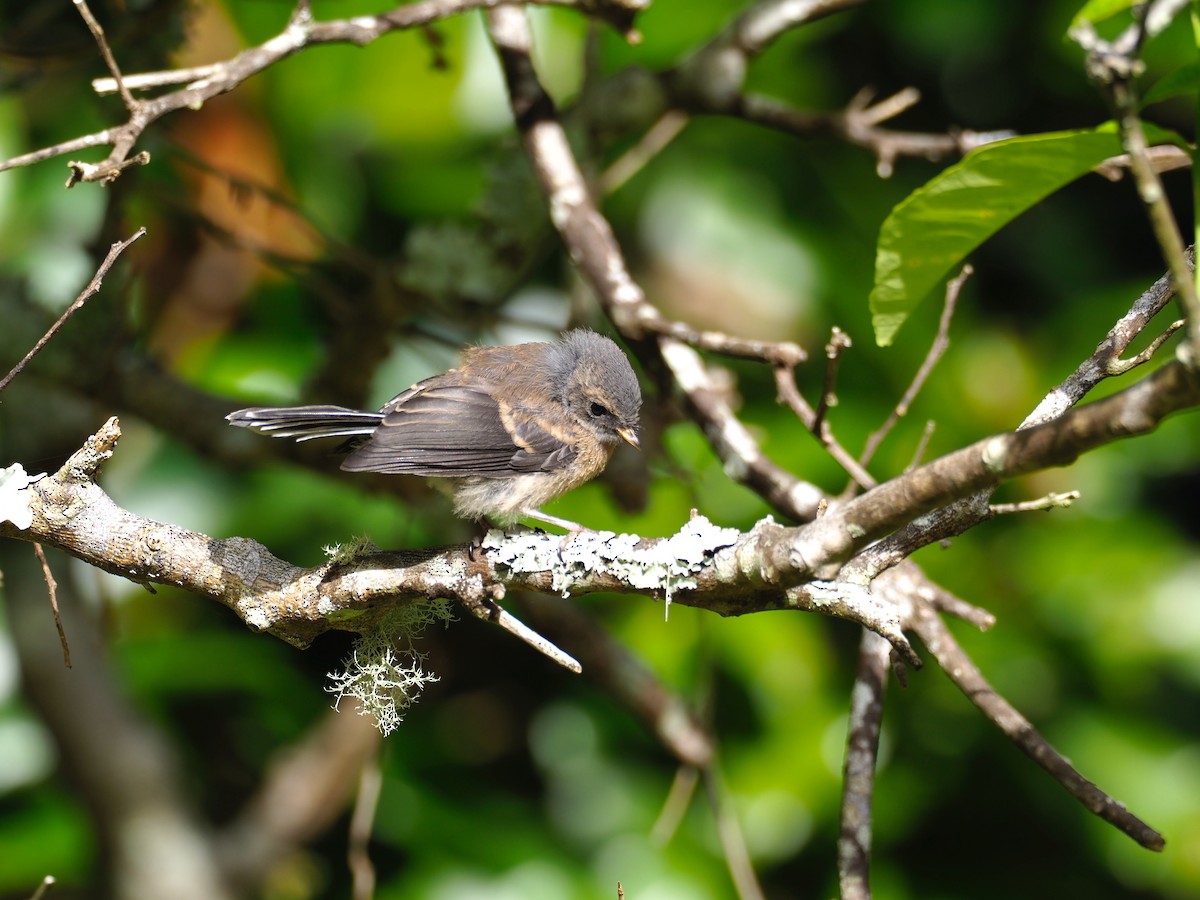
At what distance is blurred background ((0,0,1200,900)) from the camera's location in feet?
11.5

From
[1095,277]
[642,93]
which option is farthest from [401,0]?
[1095,277]

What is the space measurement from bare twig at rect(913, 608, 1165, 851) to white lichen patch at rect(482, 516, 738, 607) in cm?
61

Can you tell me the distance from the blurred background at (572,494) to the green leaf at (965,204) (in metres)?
1.39

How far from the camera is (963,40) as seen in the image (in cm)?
453

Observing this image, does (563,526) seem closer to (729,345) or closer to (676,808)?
(729,345)

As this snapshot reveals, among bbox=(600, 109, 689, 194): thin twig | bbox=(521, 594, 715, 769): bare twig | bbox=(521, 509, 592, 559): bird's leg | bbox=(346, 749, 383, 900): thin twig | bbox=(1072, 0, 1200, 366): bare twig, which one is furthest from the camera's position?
bbox=(600, 109, 689, 194): thin twig

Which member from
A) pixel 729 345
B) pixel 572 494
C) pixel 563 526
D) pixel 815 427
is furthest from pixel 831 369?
pixel 572 494

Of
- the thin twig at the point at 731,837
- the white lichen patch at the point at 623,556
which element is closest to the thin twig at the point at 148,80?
the white lichen patch at the point at 623,556

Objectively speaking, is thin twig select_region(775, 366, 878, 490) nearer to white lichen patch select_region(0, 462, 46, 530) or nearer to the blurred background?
the blurred background

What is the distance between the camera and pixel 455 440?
2.84 metres

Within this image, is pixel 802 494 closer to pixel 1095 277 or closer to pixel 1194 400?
pixel 1194 400

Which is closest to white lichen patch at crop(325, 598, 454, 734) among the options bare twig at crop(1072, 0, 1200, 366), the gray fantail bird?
the gray fantail bird

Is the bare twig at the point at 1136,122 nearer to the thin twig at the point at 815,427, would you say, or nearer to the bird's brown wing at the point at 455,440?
the thin twig at the point at 815,427

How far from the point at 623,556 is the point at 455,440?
0.97 meters
